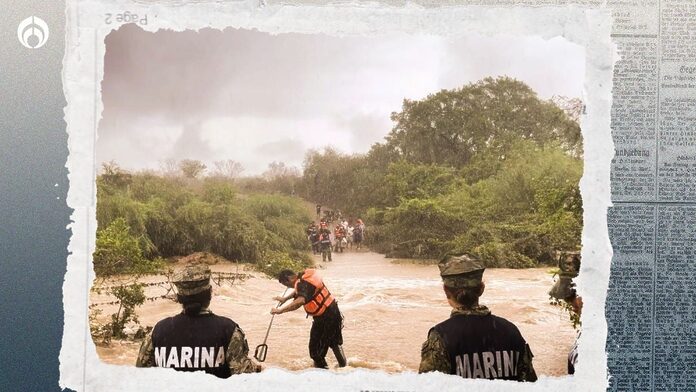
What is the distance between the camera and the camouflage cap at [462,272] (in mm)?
2740

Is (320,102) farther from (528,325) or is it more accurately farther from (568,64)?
(528,325)

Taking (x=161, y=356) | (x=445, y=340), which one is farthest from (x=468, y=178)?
(x=161, y=356)

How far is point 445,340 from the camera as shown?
2.70m

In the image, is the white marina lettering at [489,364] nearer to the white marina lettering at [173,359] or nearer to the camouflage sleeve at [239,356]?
the camouflage sleeve at [239,356]

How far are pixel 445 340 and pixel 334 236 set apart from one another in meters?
0.67

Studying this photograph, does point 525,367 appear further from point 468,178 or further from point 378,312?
point 468,178

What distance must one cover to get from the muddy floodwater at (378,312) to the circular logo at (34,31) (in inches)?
45.6

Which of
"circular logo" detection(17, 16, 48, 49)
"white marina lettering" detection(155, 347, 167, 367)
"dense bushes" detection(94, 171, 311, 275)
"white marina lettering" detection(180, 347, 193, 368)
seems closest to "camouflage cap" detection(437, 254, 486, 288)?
"dense bushes" detection(94, 171, 311, 275)

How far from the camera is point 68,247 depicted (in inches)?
109

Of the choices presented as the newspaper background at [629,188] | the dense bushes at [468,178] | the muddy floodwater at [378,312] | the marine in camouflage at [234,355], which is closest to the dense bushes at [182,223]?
the muddy floodwater at [378,312]

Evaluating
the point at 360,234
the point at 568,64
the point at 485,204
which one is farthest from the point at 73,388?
the point at 568,64

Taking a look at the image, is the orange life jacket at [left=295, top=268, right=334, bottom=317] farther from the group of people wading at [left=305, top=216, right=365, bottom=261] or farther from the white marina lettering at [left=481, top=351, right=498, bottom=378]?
the white marina lettering at [left=481, top=351, right=498, bottom=378]

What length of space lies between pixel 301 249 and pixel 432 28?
1153mm

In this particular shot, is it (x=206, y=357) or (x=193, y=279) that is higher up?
(x=193, y=279)
